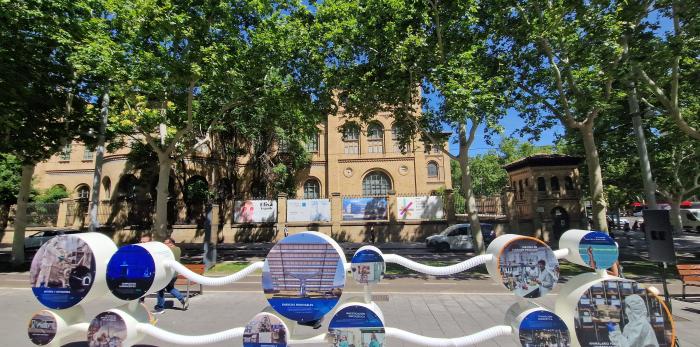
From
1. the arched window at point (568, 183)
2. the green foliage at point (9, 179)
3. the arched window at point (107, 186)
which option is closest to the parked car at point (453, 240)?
the arched window at point (568, 183)

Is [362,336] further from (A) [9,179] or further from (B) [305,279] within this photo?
(A) [9,179]

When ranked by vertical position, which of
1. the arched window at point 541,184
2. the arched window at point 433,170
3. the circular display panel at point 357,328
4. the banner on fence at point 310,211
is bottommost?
the circular display panel at point 357,328

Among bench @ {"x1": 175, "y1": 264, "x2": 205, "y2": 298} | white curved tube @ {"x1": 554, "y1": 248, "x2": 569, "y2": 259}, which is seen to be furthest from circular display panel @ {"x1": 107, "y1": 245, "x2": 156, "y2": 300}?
bench @ {"x1": 175, "y1": 264, "x2": 205, "y2": 298}

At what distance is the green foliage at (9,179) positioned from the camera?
28125mm

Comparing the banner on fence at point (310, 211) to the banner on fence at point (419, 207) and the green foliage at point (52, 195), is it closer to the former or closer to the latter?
the banner on fence at point (419, 207)

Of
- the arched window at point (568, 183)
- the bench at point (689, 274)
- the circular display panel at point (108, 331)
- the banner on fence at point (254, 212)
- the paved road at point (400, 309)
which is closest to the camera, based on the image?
the circular display panel at point (108, 331)

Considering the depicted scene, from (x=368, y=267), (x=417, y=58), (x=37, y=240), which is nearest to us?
(x=368, y=267)

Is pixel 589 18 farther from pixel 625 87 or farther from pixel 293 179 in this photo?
pixel 293 179

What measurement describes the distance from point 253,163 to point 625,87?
26767 millimetres

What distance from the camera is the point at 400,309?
8.29m

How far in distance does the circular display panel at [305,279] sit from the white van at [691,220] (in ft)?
152

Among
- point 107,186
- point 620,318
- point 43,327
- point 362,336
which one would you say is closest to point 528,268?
point 620,318

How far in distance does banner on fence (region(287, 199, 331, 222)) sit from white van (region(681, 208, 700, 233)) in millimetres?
36641

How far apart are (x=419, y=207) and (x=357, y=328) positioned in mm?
23121
